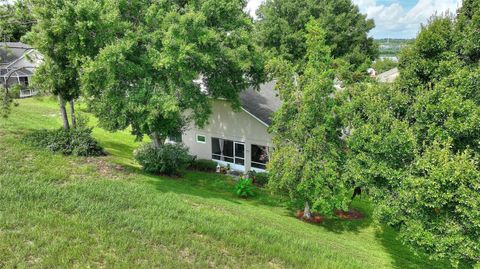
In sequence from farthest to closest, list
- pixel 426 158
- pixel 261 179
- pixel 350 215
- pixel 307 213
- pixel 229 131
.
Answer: pixel 229 131 < pixel 261 179 < pixel 350 215 < pixel 307 213 < pixel 426 158

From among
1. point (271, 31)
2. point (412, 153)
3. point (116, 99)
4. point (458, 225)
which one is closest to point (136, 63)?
Answer: point (116, 99)

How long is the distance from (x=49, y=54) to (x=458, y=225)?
1760 cm

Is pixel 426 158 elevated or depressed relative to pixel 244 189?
elevated

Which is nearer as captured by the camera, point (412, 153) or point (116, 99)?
point (412, 153)

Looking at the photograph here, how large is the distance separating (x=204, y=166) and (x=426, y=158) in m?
14.8

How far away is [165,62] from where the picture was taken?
14.3 m

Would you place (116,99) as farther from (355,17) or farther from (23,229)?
(355,17)

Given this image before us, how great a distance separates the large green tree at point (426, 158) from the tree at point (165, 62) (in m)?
6.49

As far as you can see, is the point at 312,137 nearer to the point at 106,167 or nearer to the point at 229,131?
the point at 229,131

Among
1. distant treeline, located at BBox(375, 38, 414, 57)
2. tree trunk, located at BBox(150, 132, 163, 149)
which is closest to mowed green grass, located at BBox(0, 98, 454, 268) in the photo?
tree trunk, located at BBox(150, 132, 163, 149)

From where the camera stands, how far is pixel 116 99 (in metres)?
A: 15.1

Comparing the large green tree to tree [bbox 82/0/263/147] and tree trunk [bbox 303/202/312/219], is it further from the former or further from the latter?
tree [bbox 82/0/263/147]

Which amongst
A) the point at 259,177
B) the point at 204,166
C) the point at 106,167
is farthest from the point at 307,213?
the point at 106,167

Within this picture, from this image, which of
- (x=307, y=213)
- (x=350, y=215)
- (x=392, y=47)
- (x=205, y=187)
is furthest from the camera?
(x=392, y=47)
